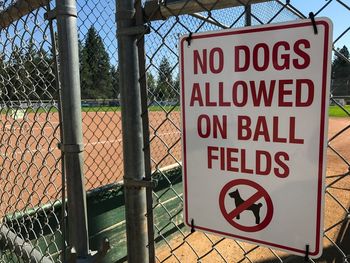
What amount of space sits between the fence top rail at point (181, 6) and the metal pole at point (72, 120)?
1.05ft

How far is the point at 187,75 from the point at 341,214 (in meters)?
4.52

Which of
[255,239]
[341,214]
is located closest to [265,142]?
[255,239]

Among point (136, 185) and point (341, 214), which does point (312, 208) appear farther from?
point (341, 214)

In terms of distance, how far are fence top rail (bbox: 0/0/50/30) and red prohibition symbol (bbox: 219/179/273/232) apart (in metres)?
1.04

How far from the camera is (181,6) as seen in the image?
1.14m

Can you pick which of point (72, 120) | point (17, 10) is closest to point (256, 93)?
point (72, 120)

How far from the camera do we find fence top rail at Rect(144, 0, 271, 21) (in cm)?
107

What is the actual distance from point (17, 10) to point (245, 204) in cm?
149

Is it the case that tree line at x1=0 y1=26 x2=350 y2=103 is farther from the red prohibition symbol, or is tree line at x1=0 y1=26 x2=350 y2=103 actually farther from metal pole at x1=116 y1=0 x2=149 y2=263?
the red prohibition symbol

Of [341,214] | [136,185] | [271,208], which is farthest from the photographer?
[341,214]

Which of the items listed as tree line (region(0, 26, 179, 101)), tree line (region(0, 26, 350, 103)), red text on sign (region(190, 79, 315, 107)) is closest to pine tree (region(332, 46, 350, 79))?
tree line (region(0, 26, 350, 103))

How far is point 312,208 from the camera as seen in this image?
100 cm

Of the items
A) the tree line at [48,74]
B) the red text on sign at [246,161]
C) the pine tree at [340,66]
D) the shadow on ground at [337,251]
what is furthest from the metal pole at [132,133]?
the shadow on ground at [337,251]

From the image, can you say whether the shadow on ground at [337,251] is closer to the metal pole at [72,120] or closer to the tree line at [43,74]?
the tree line at [43,74]
